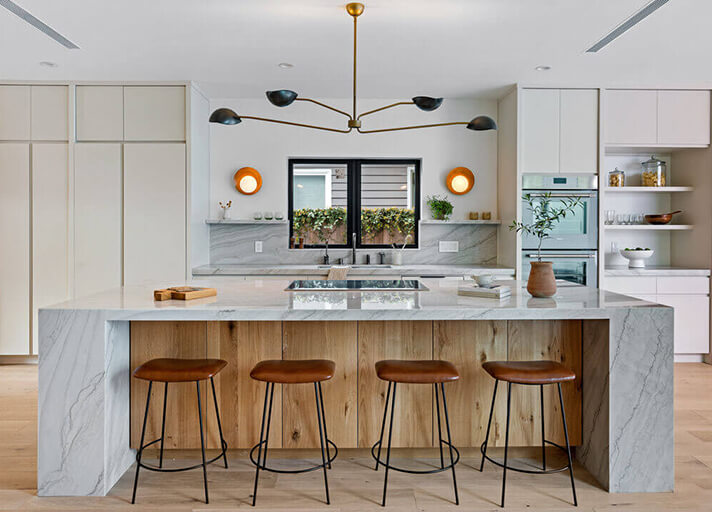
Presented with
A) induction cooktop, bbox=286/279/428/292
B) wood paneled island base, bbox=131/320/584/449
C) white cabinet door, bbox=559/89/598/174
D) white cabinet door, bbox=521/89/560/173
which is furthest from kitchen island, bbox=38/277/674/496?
white cabinet door, bbox=559/89/598/174

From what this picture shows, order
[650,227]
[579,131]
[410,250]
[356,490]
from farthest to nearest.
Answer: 1. [410,250]
2. [650,227]
3. [579,131]
4. [356,490]

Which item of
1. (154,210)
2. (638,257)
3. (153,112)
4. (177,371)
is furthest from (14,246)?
(638,257)

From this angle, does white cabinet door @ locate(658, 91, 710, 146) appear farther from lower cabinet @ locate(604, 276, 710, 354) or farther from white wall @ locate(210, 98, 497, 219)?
white wall @ locate(210, 98, 497, 219)

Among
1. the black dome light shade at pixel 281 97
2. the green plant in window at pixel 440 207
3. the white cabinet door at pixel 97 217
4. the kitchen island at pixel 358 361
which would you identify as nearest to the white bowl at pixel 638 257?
the green plant in window at pixel 440 207

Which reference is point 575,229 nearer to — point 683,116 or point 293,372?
point 683,116

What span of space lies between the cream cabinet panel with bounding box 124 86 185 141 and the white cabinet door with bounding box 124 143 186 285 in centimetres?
10

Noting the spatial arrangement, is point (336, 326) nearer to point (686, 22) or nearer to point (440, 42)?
point (440, 42)

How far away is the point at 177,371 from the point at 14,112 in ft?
12.0

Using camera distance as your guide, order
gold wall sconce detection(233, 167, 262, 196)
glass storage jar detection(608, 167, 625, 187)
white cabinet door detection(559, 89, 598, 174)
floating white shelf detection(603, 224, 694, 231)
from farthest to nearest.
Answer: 1. gold wall sconce detection(233, 167, 262, 196)
2. glass storage jar detection(608, 167, 625, 187)
3. floating white shelf detection(603, 224, 694, 231)
4. white cabinet door detection(559, 89, 598, 174)

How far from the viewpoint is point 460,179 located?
17.7 feet

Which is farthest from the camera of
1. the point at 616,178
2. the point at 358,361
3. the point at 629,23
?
the point at 616,178

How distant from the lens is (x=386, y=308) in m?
2.40

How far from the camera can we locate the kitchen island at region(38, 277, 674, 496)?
2.44 meters

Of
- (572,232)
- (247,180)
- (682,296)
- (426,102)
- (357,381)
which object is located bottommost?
(357,381)
